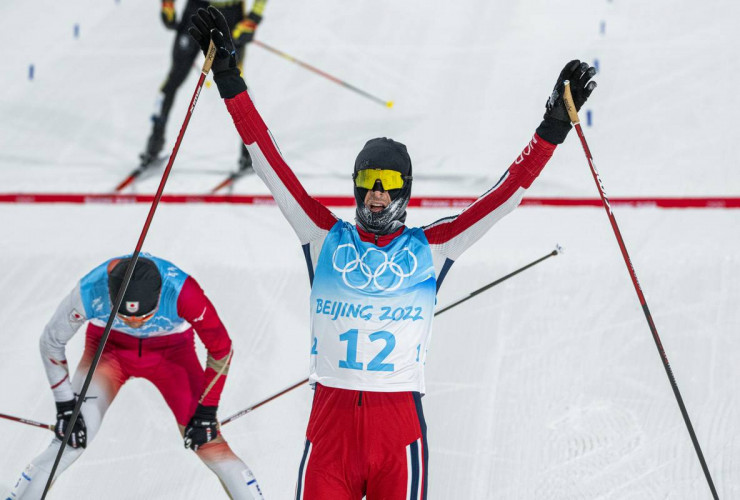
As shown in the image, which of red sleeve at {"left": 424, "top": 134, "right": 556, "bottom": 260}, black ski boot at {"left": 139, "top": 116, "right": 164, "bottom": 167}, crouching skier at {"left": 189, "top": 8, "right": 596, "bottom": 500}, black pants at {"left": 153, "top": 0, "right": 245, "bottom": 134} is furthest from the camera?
black ski boot at {"left": 139, "top": 116, "right": 164, "bottom": 167}

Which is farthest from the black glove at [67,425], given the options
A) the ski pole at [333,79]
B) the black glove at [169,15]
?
the ski pole at [333,79]

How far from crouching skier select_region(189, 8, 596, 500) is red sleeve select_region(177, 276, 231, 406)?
2.94 ft

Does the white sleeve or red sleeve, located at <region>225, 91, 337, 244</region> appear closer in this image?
red sleeve, located at <region>225, 91, 337, 244</region>

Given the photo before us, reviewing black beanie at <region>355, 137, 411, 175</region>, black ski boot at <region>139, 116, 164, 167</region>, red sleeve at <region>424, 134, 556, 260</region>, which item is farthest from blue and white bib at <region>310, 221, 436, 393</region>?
black ski boot at <region>139, 116, 164, 167</region>

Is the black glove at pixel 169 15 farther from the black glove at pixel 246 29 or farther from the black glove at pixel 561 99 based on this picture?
the black glove at pixel 561 99

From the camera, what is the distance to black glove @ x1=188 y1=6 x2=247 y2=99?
2994mm

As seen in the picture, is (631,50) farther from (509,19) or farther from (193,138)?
(193,138)

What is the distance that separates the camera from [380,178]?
114 inches

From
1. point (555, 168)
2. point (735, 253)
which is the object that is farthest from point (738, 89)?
point (735, 253)

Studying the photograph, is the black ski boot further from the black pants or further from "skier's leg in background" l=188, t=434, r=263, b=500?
"skier's leg in background" l=188, t=434, r=263, b=500

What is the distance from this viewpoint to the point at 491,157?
23.1 feet

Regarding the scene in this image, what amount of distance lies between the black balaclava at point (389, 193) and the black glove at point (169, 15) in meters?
4.36

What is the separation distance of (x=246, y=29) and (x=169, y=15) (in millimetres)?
646

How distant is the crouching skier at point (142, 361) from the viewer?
367 centimetres
